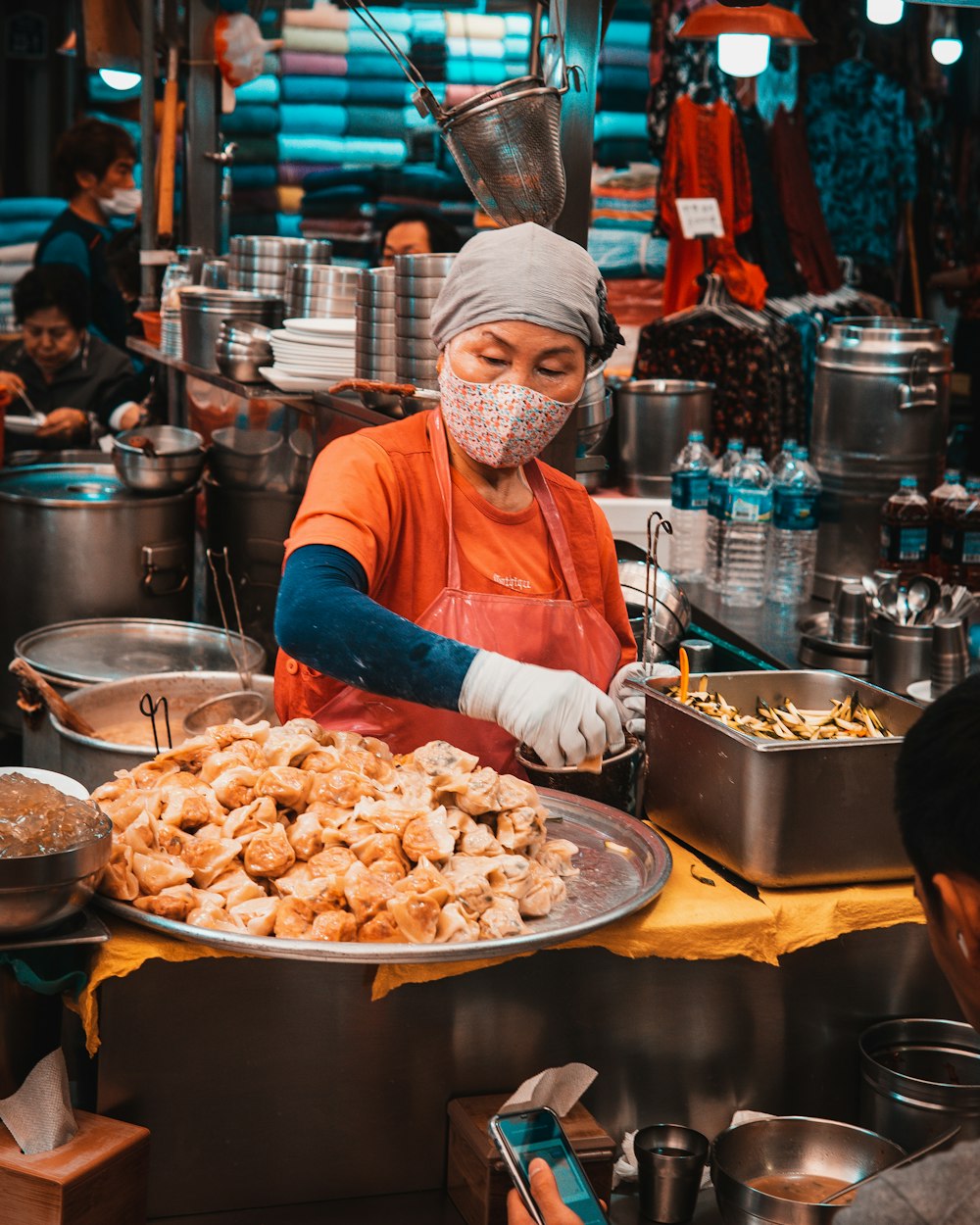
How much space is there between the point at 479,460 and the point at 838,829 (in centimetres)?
106

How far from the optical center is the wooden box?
161cm

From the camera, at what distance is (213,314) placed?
4.82 m

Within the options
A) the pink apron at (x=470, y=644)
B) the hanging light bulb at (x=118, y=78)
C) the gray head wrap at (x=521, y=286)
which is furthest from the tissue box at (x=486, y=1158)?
the hanging light bulb at (x=118, y=78)

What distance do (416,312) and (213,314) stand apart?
1611 mm

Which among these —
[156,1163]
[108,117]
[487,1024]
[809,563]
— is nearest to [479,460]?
[487,1024]

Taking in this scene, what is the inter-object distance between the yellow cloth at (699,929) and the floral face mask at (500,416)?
0.88 metres

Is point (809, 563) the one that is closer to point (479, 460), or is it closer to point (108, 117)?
point (479, 460)

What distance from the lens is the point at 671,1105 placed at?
79.0 inches

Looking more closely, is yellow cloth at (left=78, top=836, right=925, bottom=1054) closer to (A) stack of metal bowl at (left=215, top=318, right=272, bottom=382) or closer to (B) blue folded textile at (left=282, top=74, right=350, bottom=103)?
(A) stack of metal bowl at (left=215, top=318, right=272, bottom=382)

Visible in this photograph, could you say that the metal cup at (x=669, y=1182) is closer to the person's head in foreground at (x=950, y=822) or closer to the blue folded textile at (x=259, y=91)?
the person's head in foreground at (x=950, y=822)

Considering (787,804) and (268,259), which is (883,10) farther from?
(787,804)

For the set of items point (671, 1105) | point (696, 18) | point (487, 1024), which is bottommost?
point (671, 1105)

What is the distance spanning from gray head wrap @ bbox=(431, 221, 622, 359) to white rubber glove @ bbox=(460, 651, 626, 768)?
0.70 metres

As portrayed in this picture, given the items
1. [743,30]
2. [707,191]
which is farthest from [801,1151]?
[707,191]
